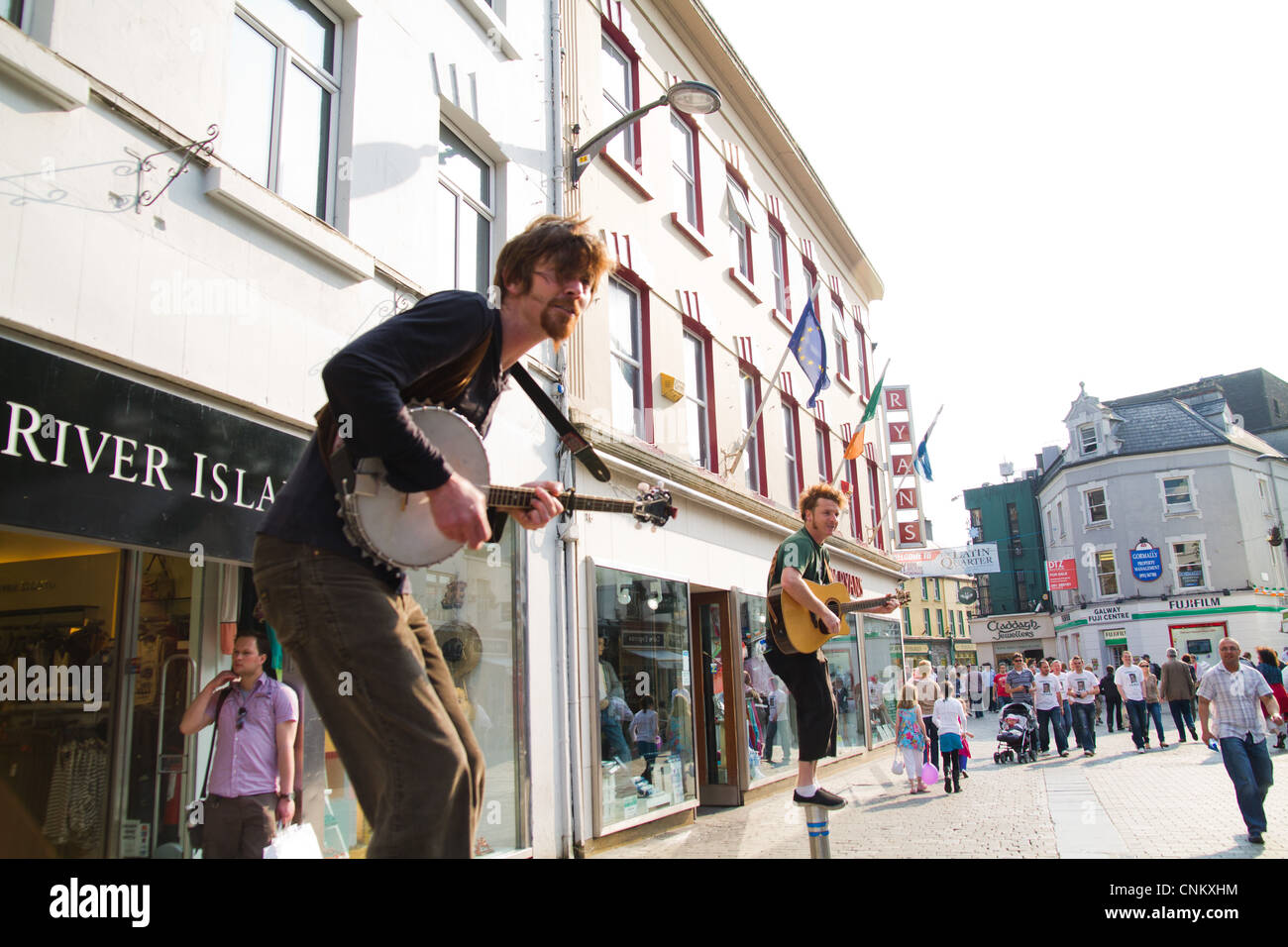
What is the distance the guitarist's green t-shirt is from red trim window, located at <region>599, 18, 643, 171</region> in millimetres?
7548

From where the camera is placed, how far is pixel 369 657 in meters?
2.04

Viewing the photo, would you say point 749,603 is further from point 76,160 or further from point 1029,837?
point 76,160

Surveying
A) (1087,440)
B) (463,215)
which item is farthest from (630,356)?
(1087,440)

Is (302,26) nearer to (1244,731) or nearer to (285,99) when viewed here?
(285,99)

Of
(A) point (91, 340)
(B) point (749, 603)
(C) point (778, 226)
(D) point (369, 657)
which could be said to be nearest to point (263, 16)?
(A) point (91, 340)

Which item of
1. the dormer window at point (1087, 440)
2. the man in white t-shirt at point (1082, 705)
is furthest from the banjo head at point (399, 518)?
the dormer window at point (1087, 440)

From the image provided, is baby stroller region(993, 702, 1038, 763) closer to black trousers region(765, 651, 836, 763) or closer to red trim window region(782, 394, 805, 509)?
red trim window region(782, 394, 805, 509)

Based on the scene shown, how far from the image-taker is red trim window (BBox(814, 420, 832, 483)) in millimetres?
19953

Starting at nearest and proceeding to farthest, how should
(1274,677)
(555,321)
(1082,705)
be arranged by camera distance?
(555,321), (1274,677), (1082,705)

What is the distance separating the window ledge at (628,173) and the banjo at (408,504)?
373 inches

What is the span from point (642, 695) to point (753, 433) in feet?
20.7

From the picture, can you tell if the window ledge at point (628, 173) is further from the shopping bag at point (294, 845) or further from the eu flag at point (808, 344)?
the shopping bag at point (294, 845)

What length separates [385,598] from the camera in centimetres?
218
